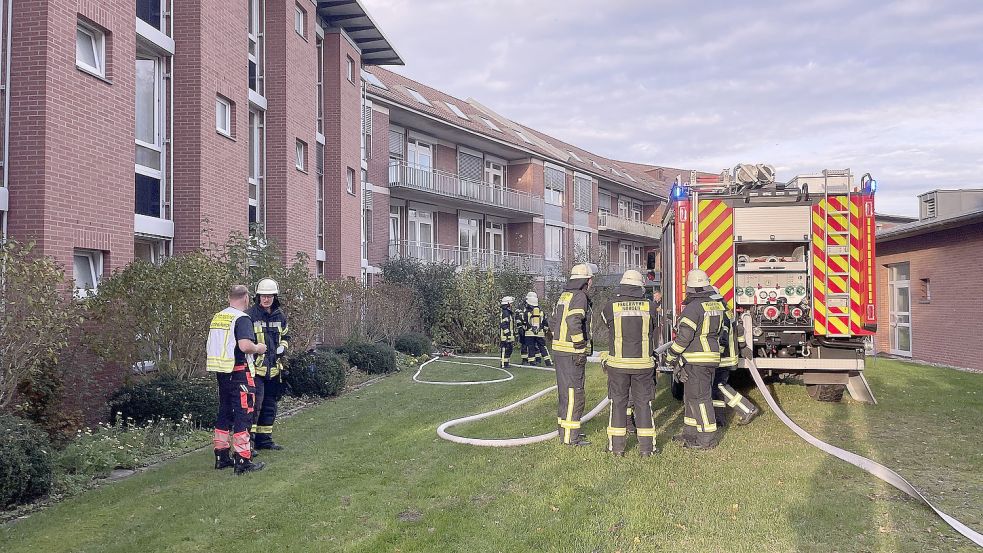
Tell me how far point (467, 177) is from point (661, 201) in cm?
2138

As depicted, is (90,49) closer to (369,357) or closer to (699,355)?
(369,357)

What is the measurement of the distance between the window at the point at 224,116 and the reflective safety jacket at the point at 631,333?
29.7 ft

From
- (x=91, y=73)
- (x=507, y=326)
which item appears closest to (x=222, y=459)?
(x=91, y=73)

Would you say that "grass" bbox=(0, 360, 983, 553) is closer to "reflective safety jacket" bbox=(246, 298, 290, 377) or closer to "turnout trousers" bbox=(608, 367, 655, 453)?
"turnout trousers" bbox=(608, 367, 655, 453)

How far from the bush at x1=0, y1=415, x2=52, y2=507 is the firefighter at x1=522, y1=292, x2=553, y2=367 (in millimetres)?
11863

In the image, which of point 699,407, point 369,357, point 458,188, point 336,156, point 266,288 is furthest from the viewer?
point 458,188

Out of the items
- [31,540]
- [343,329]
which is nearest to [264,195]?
[343,329]

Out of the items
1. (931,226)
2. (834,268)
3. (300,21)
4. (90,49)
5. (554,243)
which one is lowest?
(834,268)

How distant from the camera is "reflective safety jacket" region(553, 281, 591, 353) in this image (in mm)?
7652

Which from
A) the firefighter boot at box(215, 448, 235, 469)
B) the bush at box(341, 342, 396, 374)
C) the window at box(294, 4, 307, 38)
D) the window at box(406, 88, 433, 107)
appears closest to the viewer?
the firefighter boot at box(215, 448, 235, 469)

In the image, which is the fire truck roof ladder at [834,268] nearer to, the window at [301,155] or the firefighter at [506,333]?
the firefighter at [506,333]

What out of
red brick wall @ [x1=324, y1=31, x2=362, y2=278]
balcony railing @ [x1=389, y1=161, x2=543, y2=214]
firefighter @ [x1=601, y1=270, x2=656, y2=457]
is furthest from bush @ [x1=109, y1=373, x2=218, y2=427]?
balcony railing @ [x1=389, y1=161, x2=543, y2=214]

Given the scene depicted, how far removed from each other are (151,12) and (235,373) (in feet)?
26.8

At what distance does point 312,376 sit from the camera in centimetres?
1173
